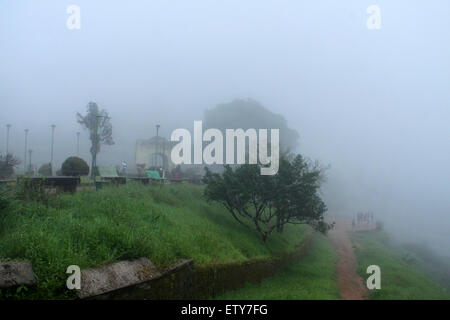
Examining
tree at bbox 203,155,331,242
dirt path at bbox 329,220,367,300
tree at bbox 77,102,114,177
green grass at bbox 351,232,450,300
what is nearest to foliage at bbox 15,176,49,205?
tree at bbox 203,155,331,242

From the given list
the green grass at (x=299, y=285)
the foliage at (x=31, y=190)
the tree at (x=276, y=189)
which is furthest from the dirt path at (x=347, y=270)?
the foliage at (x=31, y=190)

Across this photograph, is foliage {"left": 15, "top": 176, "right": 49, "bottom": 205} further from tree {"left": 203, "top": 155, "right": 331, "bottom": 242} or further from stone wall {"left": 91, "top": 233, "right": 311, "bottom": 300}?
tree {"left": 203, "top": 155, "right": 331, "bottom": 242}

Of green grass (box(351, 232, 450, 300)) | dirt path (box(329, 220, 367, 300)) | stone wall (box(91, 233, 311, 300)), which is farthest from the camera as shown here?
dirt path (box(329, 220, 367, 300))

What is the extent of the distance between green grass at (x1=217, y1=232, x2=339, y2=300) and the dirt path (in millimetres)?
321

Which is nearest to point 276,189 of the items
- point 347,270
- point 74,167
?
point 347,270

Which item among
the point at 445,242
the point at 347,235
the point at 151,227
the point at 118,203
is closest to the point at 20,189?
the point at 118,203

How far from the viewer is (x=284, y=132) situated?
5591 centimetres

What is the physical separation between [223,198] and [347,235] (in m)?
20.6

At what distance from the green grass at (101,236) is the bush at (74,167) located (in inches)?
209

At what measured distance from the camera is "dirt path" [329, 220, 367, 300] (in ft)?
40.1

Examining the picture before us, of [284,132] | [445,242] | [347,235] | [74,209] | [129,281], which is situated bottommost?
[445,242]

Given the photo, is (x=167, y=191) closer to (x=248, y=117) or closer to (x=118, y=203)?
(x=118, y=203)

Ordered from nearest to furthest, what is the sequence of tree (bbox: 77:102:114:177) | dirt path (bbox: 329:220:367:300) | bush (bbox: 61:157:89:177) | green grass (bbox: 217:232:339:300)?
green grass (bbox: 217:232:339:300)
dirt path (bbox: 329:220:367:300)
bush (bbox: 61:157:89:177)
tree (bbox: 77:102:114:177)

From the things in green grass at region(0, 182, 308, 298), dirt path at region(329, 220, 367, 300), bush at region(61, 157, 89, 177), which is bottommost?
dirt path at region(329, 220, 367, 300)
